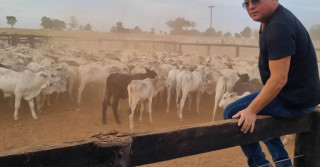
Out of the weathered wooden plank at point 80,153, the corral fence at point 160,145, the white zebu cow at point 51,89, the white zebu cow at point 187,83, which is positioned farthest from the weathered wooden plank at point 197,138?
the white zebu cow at point 51,89

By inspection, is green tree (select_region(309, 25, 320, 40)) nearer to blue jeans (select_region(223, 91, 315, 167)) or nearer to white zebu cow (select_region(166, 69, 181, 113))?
white zebu cow (select_region(166, 69, 181, 113))

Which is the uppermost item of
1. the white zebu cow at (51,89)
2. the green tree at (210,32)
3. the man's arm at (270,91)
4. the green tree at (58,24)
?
the green tree at (58,24)

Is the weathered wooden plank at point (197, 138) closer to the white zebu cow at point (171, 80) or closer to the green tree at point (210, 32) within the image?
the white zebu cow at point (171, 80)

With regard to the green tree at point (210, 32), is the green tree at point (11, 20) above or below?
above

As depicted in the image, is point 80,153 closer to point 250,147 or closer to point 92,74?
point 250,147

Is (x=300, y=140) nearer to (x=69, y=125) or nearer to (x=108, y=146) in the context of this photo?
(x=108, y=146)

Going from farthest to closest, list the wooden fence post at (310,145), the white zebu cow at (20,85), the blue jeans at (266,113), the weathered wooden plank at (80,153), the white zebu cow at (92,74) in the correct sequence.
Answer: the white zebu cow at (92,74)
the white zebu cow at (20,85)
the wooden fence post at (310,145)
the blue jeans at (266,113)
the weathered wooden plank at (80,153)

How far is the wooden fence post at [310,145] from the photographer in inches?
94.5

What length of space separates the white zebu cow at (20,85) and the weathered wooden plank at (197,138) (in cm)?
951

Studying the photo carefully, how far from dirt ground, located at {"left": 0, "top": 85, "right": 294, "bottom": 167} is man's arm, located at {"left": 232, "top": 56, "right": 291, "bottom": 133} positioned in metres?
4.78

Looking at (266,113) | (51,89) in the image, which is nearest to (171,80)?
(51,89)

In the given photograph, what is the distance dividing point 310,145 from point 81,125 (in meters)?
8.51

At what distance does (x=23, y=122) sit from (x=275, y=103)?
30.8 feet

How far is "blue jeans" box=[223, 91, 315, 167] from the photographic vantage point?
7.48 ft
